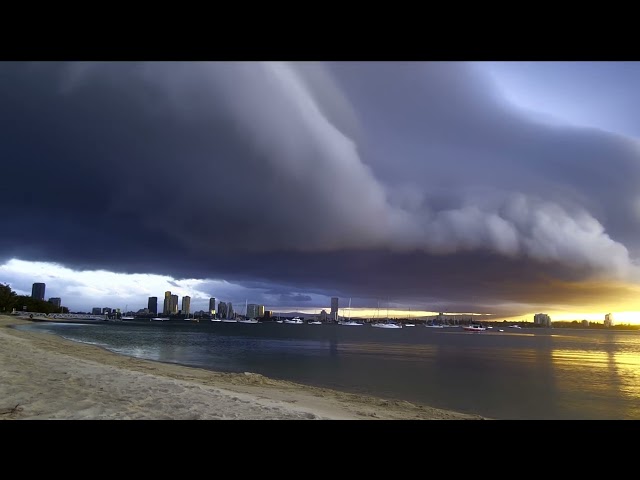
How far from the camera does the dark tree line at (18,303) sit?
96.4 meters

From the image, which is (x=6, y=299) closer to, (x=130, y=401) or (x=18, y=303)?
(x=18, y=303)

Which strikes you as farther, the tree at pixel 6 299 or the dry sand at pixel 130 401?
the tree at pixel 6 299

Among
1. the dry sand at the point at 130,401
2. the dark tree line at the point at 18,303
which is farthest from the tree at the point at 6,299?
the dry sand at the point at 130,401

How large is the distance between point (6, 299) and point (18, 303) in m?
14.4

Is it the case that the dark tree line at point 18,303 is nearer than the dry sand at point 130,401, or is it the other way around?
the dry sand at point 130,401

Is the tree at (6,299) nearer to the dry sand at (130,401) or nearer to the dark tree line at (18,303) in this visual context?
the dark tree line at (18,303)

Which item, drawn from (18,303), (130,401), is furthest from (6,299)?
(130,401)

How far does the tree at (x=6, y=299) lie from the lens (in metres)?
95.2

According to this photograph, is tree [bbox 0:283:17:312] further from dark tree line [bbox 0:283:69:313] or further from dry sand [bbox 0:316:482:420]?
dry sand [bbox 0:316:482:420]

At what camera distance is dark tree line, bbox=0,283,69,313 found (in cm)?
9638
